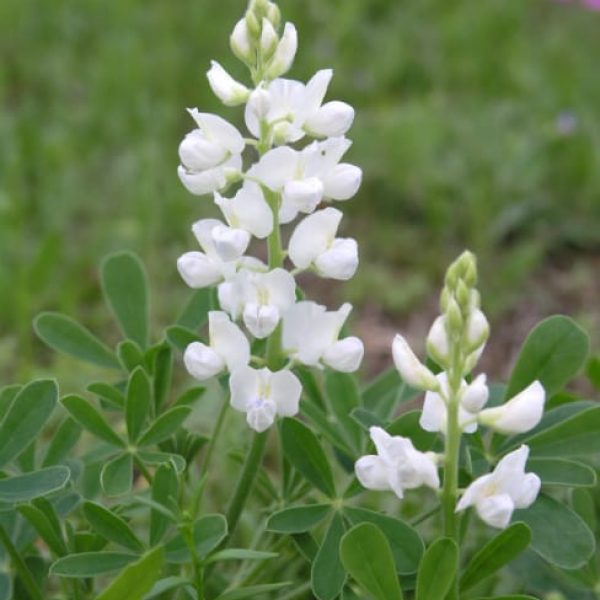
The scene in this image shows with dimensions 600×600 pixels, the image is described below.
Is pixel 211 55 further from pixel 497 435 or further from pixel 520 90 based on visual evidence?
pixel 497 435

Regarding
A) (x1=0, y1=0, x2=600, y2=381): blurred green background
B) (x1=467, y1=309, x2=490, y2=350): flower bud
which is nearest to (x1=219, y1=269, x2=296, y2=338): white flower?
(x1=467, y1=309, x2=490, y2=350): flower bud

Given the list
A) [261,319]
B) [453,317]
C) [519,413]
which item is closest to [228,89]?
[261,319]

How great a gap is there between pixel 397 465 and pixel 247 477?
0.99ft

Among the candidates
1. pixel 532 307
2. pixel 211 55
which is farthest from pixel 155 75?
pixel 532 307

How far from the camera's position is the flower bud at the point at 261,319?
1334 millimetres

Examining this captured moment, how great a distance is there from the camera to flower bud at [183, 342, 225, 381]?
1.38 m

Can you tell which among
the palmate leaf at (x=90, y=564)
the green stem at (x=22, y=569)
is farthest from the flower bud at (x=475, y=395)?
the green stem at (x=22, y=569)

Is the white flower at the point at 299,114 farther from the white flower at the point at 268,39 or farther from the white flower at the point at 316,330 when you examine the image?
the white flower at the point at 316,330

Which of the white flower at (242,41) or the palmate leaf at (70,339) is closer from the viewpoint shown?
the white flower at (242,41)

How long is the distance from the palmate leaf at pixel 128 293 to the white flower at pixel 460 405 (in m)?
0.59

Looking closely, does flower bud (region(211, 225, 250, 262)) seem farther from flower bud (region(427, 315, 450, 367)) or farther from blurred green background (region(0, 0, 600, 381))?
blurred green background (region(0, 0, 600, 381))

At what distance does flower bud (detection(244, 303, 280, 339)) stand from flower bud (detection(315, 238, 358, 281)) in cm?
8

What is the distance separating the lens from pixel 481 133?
3.73m

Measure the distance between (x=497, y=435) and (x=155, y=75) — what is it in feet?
9.15
